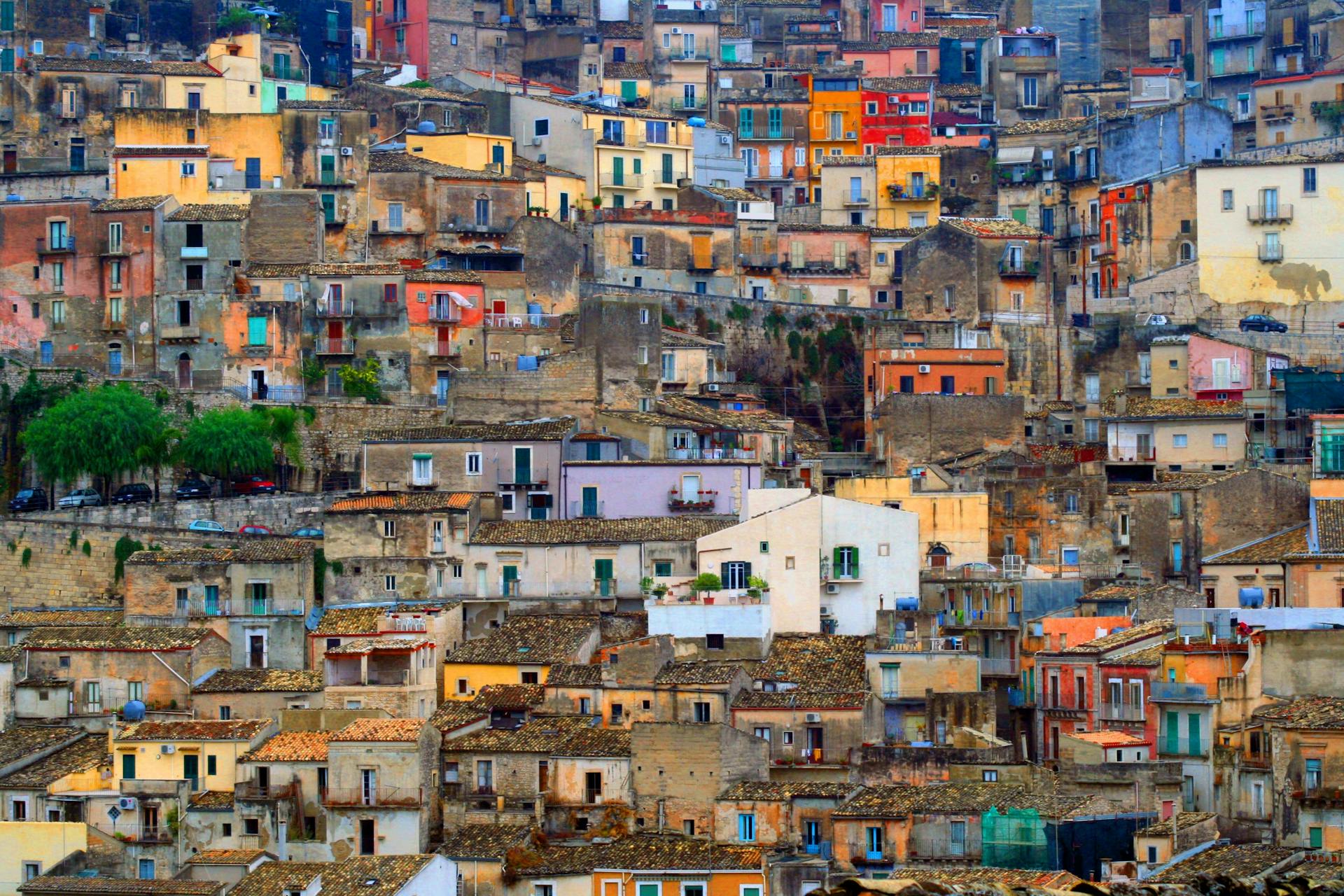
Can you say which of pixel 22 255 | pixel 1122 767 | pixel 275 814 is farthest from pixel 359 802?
pixel 22 255

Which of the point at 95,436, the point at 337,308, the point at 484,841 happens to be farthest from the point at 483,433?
the point at 484,841

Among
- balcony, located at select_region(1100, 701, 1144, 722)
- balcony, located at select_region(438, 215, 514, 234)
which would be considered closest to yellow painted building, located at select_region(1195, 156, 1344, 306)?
balcony, located at select_region(438, 215, 514, 234)

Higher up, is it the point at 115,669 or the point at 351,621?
the point at 351,621

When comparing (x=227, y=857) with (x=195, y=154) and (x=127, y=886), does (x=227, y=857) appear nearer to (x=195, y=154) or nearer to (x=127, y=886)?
(x=127, y=886)

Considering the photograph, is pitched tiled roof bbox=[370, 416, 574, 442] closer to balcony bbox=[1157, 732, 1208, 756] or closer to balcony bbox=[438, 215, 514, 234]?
balcony bbox=[438, 215, 514, 234]

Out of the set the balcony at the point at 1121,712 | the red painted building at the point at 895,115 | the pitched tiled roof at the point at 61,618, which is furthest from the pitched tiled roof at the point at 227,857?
the red painted building at the point at 895,115

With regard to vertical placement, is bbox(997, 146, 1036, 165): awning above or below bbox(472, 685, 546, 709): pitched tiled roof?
above
